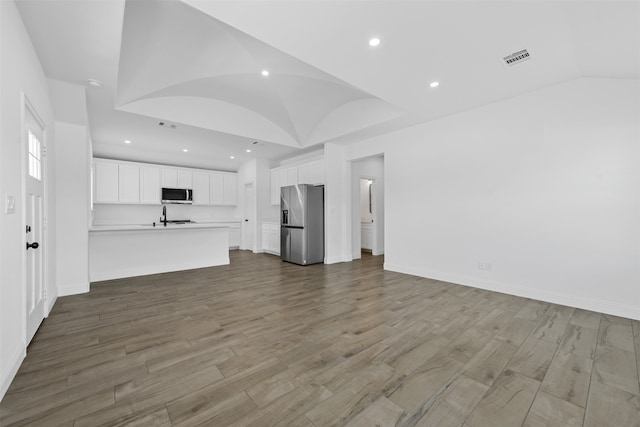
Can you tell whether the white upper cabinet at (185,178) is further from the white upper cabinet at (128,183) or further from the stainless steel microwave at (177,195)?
the white upper cabinet at (128,183)

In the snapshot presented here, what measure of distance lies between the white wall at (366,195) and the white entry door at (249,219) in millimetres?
2966

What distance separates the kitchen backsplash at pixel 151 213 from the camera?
265 inches

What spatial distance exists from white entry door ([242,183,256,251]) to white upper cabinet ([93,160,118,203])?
→ 10.6 ft

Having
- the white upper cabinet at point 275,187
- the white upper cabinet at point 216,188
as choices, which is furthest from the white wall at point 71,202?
the white upper cabinet at point 216,188

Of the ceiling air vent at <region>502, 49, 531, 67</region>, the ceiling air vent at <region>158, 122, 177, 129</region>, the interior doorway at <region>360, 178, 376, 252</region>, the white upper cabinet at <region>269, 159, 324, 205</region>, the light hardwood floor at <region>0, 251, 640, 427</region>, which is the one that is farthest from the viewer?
the interior doorway at <region>360, 178, 376, 252</region>

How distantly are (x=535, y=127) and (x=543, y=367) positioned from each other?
2.88 metres

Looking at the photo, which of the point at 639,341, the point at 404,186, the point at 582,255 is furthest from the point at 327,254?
the point at 639,341

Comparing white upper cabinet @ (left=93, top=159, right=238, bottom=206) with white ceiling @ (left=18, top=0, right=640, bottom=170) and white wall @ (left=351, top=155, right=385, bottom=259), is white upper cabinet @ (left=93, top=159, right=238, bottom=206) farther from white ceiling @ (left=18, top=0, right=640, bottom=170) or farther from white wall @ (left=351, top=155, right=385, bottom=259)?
white wall @ (left=351, top=155, right=385, bottom=259)

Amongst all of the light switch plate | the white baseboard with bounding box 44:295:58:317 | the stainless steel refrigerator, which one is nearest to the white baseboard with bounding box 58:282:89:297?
the white baseboard with bounding box 44:295:58:317

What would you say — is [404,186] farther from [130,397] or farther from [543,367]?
[130,397]

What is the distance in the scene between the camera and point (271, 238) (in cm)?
722

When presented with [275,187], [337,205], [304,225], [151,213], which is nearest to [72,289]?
[304,225]

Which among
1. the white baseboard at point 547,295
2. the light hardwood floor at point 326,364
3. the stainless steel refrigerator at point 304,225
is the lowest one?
the light hardwood floor at point 326,364

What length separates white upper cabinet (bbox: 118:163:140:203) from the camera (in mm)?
6625
